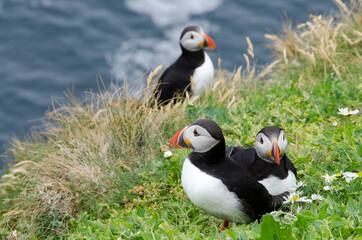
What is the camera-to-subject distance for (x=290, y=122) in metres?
5.03

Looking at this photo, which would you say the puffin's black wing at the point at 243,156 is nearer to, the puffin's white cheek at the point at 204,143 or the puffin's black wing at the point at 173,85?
the puffin's white cheek at the point at 204,143

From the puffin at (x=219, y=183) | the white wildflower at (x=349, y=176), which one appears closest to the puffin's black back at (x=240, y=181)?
the puffin at (x=219, y=183)

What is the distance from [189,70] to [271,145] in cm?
297

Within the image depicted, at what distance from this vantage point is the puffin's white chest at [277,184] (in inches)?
147

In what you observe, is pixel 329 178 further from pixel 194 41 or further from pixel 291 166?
pixel 194 41

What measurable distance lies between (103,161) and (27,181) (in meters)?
1.01

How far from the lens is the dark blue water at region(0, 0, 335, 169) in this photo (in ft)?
33.7

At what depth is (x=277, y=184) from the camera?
12.3ft

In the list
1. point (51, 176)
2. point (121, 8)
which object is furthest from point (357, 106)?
point (121, 8)

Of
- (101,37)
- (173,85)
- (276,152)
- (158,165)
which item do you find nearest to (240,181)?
(276,152)

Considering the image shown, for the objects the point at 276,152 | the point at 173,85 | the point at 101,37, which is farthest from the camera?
the point at 101,37

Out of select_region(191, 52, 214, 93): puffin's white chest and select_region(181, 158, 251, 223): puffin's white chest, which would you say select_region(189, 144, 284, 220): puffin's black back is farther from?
select_region(191, 52, 214, 93): puffin's white chest

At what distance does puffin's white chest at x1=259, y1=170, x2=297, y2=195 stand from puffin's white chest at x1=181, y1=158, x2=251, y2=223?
12.9 inches

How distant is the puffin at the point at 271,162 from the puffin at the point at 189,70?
2400 millimetres
